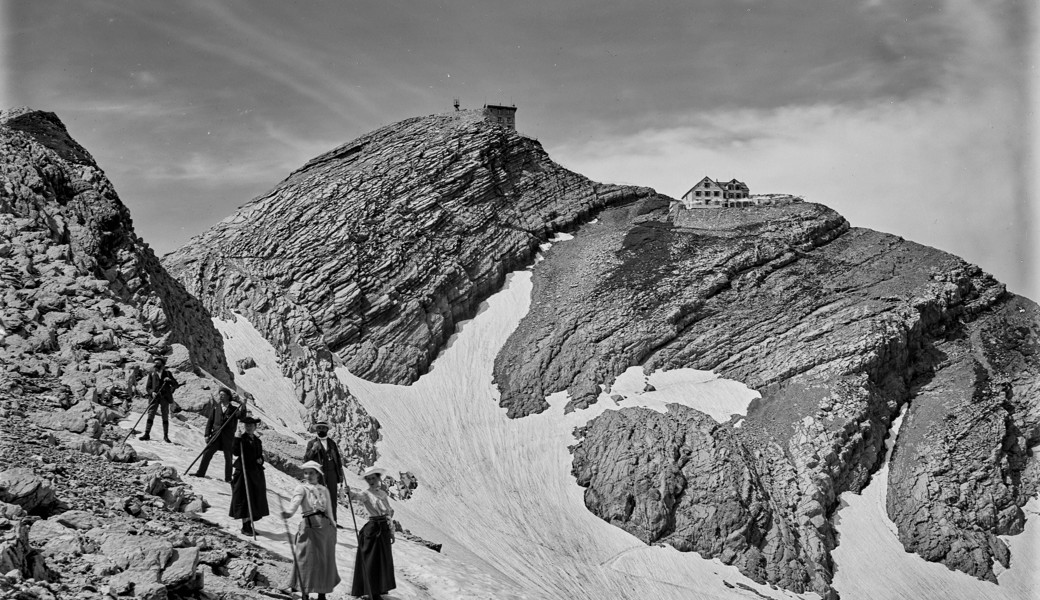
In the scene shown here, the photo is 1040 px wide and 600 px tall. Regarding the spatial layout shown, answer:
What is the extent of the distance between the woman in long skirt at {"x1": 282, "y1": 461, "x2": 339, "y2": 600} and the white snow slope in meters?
25.4

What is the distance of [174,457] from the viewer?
18.8 metres

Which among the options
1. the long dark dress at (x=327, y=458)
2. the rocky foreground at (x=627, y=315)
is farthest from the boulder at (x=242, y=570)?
the rocky foreground at (x=627, y=315)

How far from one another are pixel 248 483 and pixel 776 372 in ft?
163

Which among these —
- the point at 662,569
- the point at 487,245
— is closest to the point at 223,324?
the point at 487,245

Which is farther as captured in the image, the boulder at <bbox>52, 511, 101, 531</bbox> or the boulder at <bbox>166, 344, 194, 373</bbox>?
the boulder at <bbox>166, 344, 194, 373</bbox>

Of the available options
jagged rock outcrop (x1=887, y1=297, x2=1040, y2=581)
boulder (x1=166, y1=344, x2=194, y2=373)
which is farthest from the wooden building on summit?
boulder (x1=166, y1=344, x2=194, y2=373)

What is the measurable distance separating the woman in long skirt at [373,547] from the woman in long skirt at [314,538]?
0.85 meters

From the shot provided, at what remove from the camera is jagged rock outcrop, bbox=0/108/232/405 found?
21.8m

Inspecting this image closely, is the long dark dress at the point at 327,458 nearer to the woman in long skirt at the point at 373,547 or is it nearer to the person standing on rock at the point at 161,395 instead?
the woman in long skirt at the point at 373,547

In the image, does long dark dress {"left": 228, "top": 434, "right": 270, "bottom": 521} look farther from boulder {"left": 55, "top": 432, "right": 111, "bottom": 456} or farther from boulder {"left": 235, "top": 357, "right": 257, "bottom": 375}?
boulder {"left": 235, "top": 357, "right": 257, "bottom": 375}

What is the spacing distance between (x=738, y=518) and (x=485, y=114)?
47300mm

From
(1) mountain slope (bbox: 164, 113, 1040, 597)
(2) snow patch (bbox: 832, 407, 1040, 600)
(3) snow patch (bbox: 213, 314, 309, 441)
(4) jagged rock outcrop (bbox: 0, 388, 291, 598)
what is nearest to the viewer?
(4) jagged rock outcrop (bbox: 0, 388, 291, 598)

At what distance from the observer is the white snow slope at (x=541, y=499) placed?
151 ft

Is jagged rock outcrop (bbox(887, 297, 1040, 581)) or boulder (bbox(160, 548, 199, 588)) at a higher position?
jagged rock outcrop (bbox(887, 297, 1040, 581))
